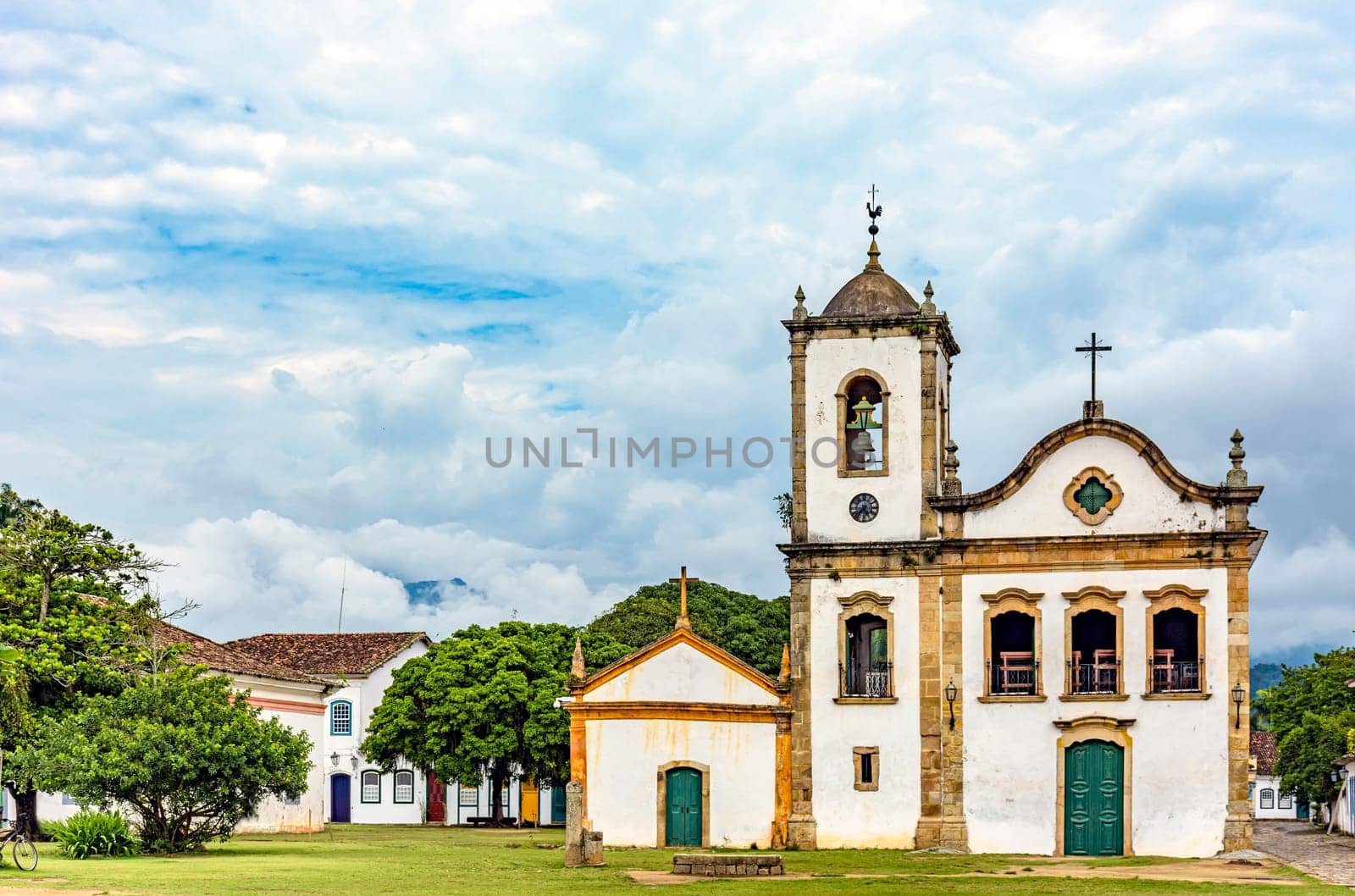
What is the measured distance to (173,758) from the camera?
1067 inches

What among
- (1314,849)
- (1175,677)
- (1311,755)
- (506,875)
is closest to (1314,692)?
(1311,755)

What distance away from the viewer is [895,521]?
31.6 meters

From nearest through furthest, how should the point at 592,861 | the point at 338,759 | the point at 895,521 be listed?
the point at 592,861, the point at 895,521, the point at 338,759

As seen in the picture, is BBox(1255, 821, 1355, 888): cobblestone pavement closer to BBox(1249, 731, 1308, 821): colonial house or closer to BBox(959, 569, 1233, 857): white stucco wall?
BBox(959, 569, 1233, 857): white stucco wall

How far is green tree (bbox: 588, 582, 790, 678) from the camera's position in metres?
56.6

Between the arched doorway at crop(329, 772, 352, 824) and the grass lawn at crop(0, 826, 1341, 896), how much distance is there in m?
26.0

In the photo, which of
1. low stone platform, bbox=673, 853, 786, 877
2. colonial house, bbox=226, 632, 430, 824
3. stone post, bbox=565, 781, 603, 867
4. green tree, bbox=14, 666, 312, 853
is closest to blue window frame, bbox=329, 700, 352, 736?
colonial house, bbox=226, 632, 430, 824

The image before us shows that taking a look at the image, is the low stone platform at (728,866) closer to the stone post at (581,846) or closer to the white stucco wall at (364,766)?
the stone post at (581,846)

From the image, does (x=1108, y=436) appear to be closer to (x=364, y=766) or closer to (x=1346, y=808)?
(x=1346, y=808)

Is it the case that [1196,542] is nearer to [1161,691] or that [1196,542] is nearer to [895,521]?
[1161,691]

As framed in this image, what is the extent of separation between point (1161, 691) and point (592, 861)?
1089 centimetres

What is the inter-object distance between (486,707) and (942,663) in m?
19.3

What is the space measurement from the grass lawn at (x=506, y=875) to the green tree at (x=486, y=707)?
13.7 m

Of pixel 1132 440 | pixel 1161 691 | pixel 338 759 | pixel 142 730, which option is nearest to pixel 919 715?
pixel 1161 691
